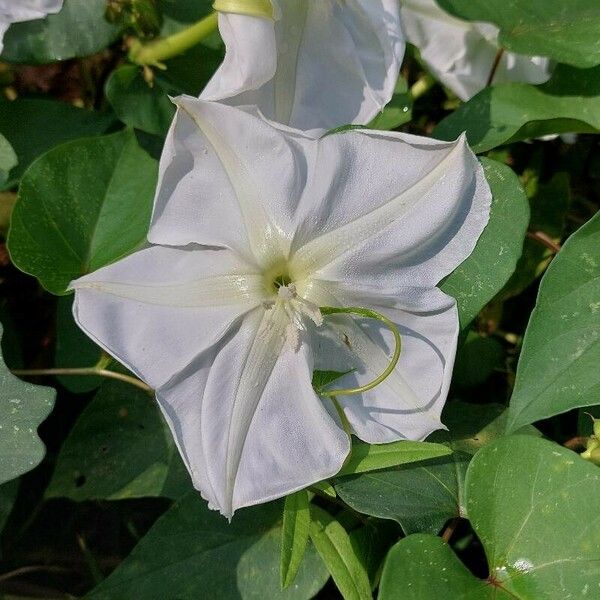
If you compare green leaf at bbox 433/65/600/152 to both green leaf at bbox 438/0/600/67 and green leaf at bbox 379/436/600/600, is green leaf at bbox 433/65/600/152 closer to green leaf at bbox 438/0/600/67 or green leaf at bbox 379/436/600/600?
green leaf at bbox 438/0/600/67

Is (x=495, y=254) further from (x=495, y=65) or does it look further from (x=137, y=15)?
(x=137, y=15)

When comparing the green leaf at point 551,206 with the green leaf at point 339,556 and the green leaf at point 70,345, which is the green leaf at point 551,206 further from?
the green leaf at point 70,345

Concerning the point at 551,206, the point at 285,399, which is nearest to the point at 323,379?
the point at 285,399

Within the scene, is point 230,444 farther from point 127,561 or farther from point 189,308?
point 127,561

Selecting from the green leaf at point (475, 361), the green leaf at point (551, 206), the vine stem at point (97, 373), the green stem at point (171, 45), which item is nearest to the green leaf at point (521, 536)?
the green leaf at point (475, 361)

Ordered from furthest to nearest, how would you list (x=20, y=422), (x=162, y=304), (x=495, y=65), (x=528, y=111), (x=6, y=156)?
(x=495, y=65), (x=528, y=111), (x=6, y=156), (x=20, y=422), (x=162, y=304)

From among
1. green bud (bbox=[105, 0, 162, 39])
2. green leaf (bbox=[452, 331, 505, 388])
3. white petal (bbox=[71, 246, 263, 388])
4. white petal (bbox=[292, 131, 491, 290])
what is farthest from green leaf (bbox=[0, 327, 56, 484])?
green leaf (bbox=[452, 331, 505, 388])

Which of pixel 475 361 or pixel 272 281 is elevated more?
pixel 272 281

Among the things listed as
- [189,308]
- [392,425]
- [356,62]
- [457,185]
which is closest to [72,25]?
[356,62]
